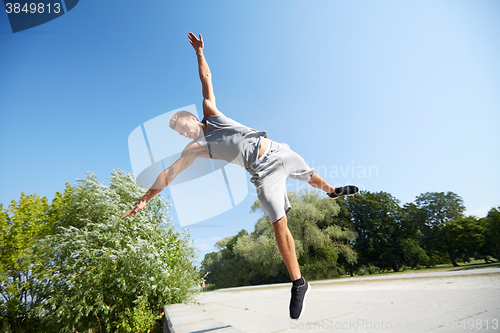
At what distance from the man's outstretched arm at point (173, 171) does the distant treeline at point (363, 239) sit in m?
20.1

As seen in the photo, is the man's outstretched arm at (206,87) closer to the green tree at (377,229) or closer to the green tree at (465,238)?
the green tree at (465,238)

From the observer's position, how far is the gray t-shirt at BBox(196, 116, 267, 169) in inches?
88.9

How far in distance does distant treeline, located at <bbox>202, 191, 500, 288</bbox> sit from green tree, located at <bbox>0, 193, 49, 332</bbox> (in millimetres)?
12973

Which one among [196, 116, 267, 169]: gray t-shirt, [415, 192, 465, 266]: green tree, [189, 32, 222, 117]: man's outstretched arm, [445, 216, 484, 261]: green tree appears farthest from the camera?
[415, 192, 465, 266]: green tree

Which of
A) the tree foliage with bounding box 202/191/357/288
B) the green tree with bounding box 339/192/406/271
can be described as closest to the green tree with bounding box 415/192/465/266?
the green tree with bounding box 339/192/406/271

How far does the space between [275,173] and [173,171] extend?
91 centimetres

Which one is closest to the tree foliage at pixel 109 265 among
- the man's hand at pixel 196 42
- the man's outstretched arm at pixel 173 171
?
the man's outstretched arm at pixel 173 171

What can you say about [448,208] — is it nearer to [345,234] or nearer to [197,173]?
[345,234]

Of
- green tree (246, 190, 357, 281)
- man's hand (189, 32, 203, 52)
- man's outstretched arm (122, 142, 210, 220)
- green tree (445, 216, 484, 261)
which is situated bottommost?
green tree (445, 216, 484, 261)

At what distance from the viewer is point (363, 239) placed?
29500 millimetres

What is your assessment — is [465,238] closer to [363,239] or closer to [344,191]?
[363,239]

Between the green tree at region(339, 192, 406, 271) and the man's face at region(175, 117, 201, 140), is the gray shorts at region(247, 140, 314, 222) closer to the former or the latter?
the man's face at region(175, 117, 201, 140)

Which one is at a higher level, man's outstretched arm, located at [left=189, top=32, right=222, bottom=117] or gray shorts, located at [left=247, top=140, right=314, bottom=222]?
man's outstretched arm, located at [left=189, top=32, right=222, bottom=117]

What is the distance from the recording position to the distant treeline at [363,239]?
70.2 feet
